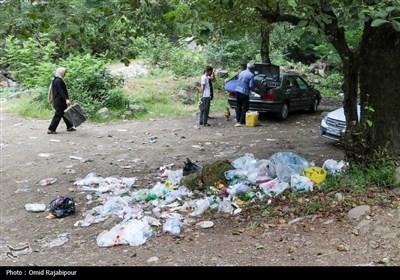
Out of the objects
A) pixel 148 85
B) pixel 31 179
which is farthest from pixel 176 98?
pixel 31 179

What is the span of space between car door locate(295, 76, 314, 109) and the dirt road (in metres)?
2.01

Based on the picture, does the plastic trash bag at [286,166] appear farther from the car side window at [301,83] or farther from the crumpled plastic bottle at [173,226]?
the car side window at [301,83]

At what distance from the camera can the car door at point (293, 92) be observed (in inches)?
550

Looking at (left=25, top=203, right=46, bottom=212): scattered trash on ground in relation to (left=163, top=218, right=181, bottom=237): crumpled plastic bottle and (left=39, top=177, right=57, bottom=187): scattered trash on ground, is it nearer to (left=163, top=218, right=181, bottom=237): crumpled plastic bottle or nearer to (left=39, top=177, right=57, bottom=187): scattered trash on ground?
(left=39, top=177, right=57, bottom=187): scattered trash on ground

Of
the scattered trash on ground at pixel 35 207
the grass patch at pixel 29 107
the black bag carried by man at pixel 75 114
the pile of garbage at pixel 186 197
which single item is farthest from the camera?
the grass patch at pixel 29 107

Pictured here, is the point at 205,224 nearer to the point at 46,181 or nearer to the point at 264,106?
the point at 46,181

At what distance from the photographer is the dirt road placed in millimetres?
4406

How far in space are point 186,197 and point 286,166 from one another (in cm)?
156

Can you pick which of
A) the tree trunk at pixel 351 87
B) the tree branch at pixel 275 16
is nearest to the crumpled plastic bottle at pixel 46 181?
the tree branch at pixel 275 16

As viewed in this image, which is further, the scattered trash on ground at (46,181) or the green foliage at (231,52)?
the green foliage at (231,52)

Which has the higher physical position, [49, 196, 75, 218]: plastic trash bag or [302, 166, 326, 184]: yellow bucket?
[302, 166, 326, 184]: yellow bucket

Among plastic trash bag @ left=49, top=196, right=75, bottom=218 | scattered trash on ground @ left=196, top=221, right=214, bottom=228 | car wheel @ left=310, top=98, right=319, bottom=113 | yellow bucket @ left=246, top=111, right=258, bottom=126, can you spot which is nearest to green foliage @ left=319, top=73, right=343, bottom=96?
car wheel @ left=310, top=98, right=319, bottom=113

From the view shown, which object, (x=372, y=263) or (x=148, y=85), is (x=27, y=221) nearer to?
(x=372, y=263)

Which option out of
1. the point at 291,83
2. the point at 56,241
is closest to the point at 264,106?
the point at 291,83
